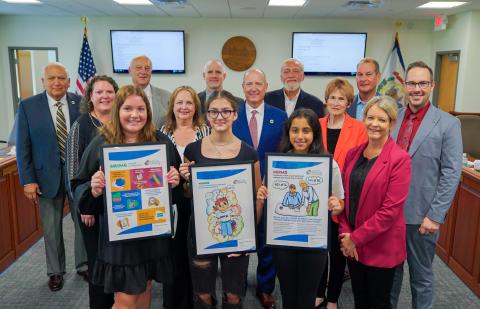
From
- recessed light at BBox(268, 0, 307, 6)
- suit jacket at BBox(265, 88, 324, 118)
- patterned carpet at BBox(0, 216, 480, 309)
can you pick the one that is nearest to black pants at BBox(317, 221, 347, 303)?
patterned carpet at BBox(0, 216, 480, 309)

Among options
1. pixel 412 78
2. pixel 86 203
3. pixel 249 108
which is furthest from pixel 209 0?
pixel 86 203

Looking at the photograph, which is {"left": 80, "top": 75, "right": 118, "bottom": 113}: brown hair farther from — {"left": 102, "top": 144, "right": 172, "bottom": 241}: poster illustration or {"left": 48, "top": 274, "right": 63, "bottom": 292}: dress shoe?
{"left": 48, "top": 274, "right": 63, "bottom": 292}: dress shoe

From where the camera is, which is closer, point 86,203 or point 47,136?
point 86,203

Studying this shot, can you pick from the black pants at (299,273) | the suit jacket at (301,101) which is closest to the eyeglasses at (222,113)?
the black pants at (299,273)

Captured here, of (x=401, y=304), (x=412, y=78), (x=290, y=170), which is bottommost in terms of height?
(x=401, y=304)

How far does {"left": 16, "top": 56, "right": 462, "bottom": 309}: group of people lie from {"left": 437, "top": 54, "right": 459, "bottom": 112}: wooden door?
18.9 feet

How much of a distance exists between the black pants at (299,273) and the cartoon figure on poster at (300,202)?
0.22m

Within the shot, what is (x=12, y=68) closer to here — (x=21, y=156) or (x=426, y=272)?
(x=21, y=156)

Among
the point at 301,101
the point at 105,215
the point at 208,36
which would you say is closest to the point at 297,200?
the point at 105,215

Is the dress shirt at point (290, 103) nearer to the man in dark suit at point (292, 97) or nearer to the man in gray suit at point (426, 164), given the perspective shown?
the man in dark suit at point (292, 97)

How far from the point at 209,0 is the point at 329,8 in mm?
2071

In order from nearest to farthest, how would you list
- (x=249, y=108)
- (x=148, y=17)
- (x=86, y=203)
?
1. (x=86, y=203)
2. (x=249, y=108)
3. (x=148, y=17)

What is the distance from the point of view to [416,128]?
89.0 inches

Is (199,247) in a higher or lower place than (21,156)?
lower
